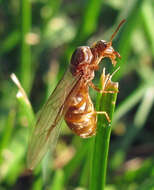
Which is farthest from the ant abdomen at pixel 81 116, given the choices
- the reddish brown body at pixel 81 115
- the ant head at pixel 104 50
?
the ant head at pixel 104 50

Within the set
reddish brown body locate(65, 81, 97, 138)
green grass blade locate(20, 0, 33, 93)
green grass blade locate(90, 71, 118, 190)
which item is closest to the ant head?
reddish brown body locate(65, 81, 97, 138)

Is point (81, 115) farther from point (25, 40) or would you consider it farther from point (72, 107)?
point (25, 40)

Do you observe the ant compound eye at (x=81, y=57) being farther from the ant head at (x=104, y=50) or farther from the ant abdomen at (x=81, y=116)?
the ant abdomen at (x=81, y=116)

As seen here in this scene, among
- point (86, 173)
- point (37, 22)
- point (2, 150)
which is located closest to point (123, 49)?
point (86, 173)

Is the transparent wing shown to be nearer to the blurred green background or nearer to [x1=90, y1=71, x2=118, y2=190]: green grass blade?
the blurred green background

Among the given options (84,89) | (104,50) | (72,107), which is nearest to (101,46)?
(104,50)
